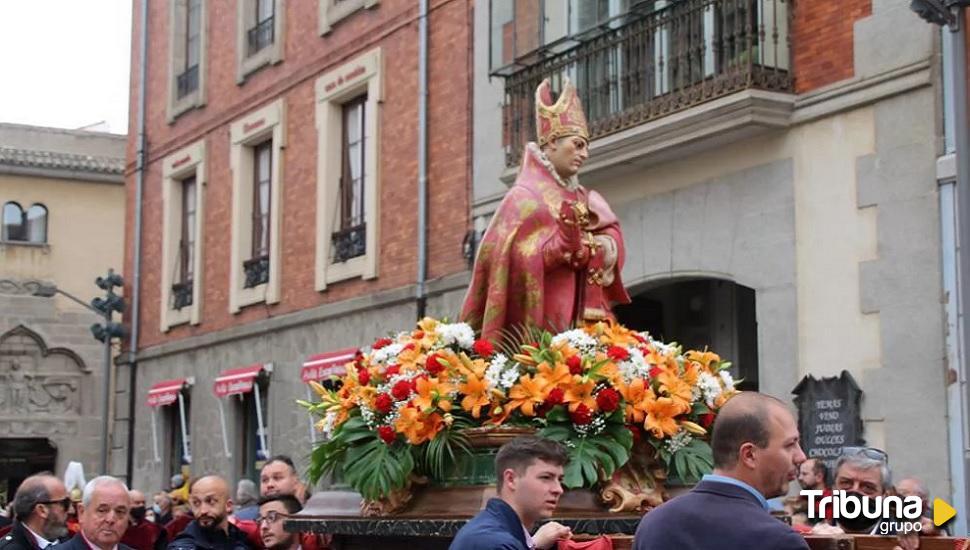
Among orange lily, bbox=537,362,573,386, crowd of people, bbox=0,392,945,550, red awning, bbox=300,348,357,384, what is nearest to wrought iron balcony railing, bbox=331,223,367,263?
red awning, bbox=300,348,357,384

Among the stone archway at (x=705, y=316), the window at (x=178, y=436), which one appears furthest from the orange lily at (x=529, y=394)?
the window at (x=178, y=436)

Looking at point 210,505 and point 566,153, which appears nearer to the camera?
point 566,153

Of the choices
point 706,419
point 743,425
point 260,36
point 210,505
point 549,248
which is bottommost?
point 210,505

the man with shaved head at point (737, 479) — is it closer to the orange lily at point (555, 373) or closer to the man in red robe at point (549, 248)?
the orange lily at point (555, 373)

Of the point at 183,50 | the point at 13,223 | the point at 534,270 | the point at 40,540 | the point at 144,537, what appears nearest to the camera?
the point at 534,270

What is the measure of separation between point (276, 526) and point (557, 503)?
2.27m

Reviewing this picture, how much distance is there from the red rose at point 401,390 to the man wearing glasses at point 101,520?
1.35 meters

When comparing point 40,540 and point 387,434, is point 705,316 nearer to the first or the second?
point 40,540

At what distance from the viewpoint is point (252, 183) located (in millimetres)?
24438

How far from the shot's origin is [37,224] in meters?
37.5

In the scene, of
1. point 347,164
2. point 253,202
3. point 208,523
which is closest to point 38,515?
point 208,523

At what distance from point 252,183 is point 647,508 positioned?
17.7m

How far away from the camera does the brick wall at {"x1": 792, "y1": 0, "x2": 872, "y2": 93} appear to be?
13.6m

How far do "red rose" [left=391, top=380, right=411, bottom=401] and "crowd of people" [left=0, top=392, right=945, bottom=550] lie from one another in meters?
1.13
